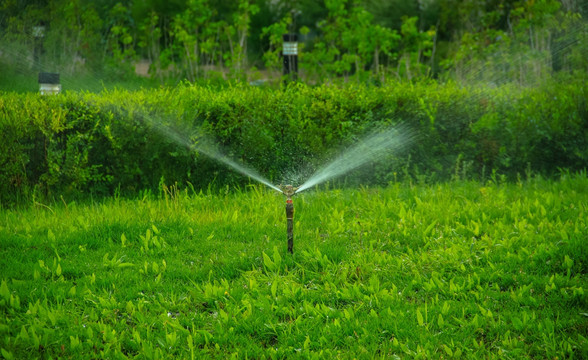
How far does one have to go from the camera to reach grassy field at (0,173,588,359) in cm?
315

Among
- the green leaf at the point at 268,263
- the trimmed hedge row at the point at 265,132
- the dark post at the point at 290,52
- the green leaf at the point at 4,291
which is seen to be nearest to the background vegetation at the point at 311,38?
the dark post at the point at 290,52

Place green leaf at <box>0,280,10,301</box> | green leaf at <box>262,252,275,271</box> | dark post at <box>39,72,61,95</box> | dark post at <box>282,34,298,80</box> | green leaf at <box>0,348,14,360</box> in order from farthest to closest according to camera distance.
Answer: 1. dark post at <box>282,34,298,80</box>
2. dark post at <box>39,72,61,95</box>
3. green leaf at <box>262,252,275,271</box>
4. green leaf at <box>0,280,10,301</box>
5. green leaf at <box>0,348,14,360</box>

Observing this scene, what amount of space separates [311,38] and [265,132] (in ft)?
32.6

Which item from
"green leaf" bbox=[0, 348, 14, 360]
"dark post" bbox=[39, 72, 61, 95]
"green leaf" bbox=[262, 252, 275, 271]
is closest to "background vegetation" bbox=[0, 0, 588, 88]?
"dark post" bbox=[39, 72, 61, 95]

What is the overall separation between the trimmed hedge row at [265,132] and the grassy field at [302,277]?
0.48m

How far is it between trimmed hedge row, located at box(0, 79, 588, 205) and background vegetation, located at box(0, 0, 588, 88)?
3982 millimetres

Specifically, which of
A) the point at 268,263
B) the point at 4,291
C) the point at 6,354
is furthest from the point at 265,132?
the point at 6,354

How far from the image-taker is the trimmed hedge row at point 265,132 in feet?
18.4

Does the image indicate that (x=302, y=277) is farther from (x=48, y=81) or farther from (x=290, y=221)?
(x=48, y=81)

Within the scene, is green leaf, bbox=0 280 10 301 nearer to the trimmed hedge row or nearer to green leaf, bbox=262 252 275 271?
green leaf, bbox=262 252 275 271

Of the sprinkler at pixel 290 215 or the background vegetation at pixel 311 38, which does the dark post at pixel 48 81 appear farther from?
the background vegetation at pixel 311 38

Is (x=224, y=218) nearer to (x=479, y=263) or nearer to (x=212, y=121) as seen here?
(x=212, y=121)

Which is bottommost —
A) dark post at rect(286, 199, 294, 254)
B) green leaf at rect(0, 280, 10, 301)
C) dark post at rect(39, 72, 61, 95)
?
green leaf at rect(0, 280, 10, 301)

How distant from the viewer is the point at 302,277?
3.93 m
